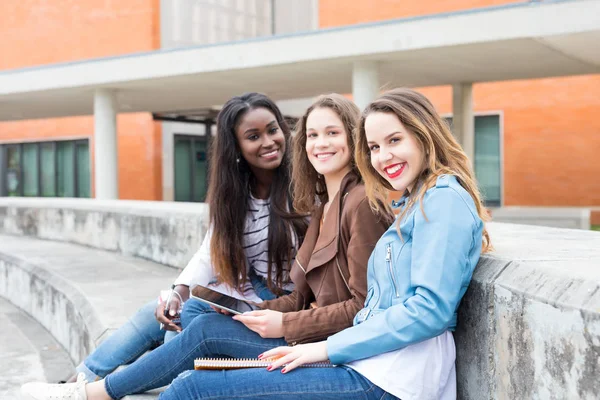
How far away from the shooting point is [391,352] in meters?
1.95

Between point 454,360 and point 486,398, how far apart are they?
0.14 meters

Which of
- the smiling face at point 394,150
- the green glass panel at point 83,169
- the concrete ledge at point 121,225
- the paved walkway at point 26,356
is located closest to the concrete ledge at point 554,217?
the concrete ledge at point 121,225

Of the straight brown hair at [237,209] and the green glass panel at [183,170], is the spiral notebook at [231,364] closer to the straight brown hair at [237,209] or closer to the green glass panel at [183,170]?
the straight brown hair at [237,209]

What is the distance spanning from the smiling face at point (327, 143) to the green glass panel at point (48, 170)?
Result: 24.2 meters

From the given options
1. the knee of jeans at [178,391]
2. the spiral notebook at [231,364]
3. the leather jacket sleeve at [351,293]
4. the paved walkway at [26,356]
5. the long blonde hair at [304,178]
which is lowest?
the paved walkway at [26,356]

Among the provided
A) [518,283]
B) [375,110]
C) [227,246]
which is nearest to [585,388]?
[518,283]

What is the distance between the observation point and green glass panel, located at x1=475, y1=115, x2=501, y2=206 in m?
20.1

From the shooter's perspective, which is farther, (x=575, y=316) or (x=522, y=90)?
(x=522, y=90)

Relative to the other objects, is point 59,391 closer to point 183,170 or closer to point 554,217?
point 554,217

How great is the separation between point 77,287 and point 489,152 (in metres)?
16.6

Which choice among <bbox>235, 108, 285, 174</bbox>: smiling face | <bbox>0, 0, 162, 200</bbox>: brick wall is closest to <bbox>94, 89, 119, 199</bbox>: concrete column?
<bbox>0, 0, 162, 200</bbox>: brick wall

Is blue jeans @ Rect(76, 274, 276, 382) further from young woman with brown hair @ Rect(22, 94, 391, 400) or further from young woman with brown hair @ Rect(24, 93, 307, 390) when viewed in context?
young woman with brown hair @ Rect(22, 94, 391, 400)

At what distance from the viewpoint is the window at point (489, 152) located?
66.0 feet

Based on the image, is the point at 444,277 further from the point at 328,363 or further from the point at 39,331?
the point at 39,331
